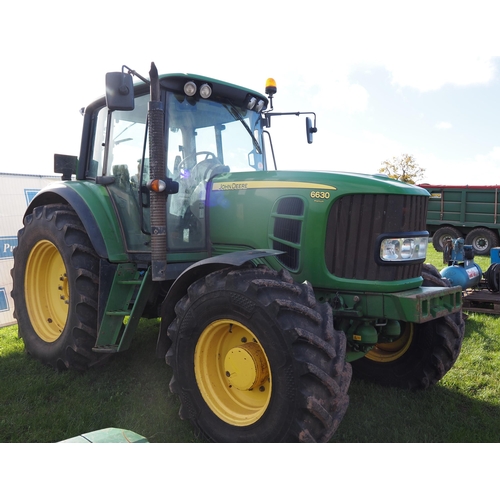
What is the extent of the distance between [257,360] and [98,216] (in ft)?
6.60

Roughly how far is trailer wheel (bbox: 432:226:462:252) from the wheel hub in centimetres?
1413

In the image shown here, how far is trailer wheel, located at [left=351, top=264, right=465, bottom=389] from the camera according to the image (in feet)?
12.3

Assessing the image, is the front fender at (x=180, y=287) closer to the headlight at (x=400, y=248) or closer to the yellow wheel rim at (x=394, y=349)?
the headlight at (x=400, y=248)

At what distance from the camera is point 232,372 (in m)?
2.97

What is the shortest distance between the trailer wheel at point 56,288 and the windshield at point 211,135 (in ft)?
3.78

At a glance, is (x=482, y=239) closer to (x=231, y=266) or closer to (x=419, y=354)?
(x=419, y=354)

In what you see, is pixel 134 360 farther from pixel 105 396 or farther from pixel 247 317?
pixel 247 317

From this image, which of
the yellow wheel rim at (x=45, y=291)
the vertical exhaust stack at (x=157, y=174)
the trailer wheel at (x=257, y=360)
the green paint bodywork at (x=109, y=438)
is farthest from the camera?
the yellow wheel rim at (x=45, y=291)

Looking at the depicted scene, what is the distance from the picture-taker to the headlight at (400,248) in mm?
3199

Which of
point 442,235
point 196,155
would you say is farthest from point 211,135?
point 442,235

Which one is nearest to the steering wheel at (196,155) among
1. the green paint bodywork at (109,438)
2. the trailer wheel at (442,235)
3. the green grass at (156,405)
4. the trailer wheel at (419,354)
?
the green grass at (156,405)

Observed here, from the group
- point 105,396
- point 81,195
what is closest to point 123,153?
point 81,195

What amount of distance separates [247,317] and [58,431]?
5.19 ft

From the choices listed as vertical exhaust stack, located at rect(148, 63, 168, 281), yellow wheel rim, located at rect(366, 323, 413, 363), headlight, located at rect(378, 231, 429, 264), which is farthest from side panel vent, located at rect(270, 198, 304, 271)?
yellow wheel rim, located at rect(366, 323, 413, 363)
